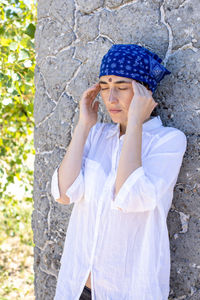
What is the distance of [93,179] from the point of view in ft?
5.77

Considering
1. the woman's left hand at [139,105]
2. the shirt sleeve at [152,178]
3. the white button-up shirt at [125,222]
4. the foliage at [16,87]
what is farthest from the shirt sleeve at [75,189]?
the foliage at [16,87]

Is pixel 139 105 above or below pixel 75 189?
above

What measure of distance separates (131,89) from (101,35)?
2.06ft

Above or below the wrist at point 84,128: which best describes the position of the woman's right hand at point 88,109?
above

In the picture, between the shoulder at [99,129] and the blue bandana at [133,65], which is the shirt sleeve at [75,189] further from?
the blue bandana at [133,65]

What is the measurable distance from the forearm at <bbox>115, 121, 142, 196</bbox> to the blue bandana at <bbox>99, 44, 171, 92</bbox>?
24cm

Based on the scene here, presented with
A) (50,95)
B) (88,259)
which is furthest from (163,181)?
(50,95)

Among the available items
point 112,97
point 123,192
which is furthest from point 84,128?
point 123,192

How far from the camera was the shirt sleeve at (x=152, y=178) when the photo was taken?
1.50 meters

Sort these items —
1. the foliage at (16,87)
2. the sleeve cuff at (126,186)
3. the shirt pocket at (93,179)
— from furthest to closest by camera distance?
the foliage at (16,87) < the shirt pocket at (93,179) < the sleeve cuff at (126,186)

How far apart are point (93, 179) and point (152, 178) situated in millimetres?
324

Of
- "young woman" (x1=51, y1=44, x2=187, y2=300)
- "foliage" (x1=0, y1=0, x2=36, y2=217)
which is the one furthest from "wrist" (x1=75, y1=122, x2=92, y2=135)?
"foliage" (x1=0, y1=0, x2=36, y2=217)

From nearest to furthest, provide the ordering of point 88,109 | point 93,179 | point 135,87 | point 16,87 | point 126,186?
1. point 126,186
2. point 135,87
3. point 93,179
4. point 88,109
5. point 16,87

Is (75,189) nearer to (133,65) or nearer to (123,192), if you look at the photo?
(123,192)
